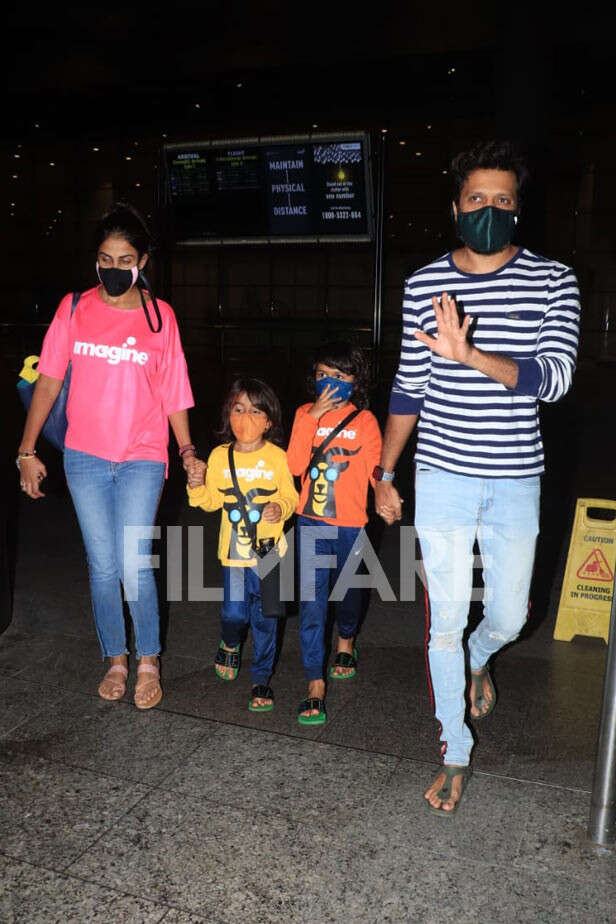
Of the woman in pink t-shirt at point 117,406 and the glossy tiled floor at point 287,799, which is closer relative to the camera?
the glossy tiled floor at point 287,799

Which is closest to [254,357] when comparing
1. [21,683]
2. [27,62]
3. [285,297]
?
[285,297]

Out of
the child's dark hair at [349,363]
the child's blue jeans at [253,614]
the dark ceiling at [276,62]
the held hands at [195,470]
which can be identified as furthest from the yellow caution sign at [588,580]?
the dark ceiling at [276,62]

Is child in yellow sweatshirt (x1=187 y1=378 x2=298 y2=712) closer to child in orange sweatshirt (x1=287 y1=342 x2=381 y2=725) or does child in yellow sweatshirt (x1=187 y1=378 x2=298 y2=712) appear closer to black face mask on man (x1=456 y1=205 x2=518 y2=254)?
child in orange sweatshirt (x1=287 y1=342 x2=381 y2=725)

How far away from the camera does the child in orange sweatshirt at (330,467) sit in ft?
11.7

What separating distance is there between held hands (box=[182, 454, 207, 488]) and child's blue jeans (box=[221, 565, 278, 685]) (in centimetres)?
44

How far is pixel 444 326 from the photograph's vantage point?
2412mm

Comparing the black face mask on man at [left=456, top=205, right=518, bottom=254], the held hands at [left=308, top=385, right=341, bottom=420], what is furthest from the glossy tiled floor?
the black face mask on man at [left=456, top=205, right=518, bottom=254]

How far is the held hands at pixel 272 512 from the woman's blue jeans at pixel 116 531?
0.49 m

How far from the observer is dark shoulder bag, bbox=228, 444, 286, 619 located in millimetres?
3471

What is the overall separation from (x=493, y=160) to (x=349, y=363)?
118 cm

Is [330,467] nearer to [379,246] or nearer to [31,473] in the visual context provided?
[31,473]

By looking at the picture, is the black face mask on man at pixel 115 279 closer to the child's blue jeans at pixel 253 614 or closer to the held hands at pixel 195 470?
the held hands at pixel 195 470

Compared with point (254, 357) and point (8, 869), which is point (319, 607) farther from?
point (254, 357)

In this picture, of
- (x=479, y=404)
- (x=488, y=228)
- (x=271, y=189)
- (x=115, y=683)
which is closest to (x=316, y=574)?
(x=115, y=683)
